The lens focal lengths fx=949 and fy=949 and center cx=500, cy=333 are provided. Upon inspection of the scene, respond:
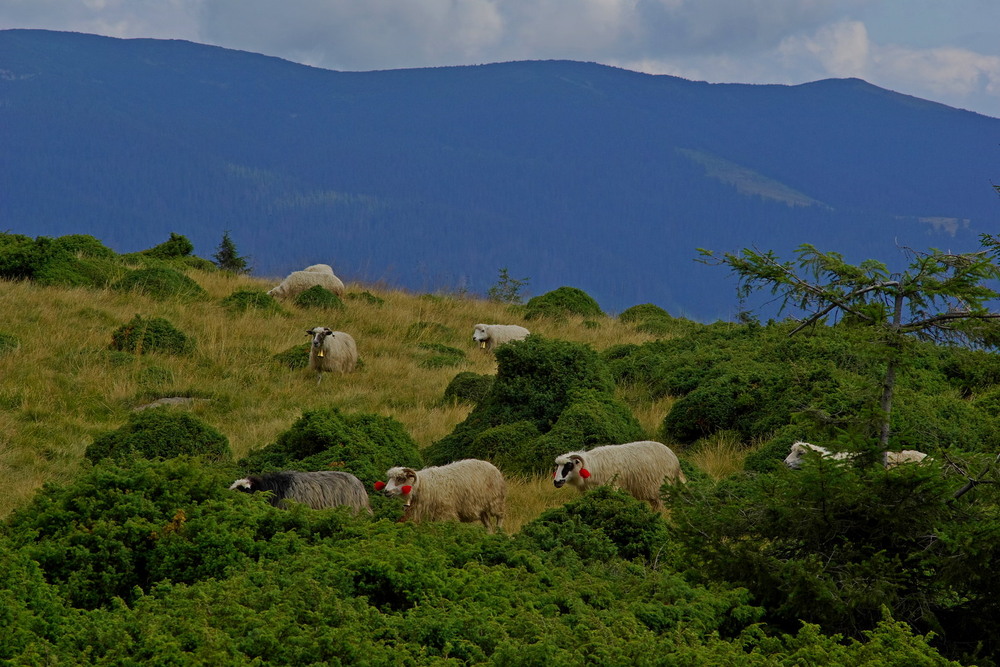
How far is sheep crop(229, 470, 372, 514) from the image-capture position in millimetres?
8234

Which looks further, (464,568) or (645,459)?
(645,459)

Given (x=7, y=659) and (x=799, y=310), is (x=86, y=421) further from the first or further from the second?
(x=799, y=310)

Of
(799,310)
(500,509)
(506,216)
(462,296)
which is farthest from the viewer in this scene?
(506,216)

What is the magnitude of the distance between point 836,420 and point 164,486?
448cm

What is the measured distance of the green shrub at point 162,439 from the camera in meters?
10.1

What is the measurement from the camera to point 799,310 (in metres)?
5.88

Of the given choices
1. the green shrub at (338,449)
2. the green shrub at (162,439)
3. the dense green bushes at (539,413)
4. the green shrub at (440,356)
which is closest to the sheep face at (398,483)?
the green shrub at (338,449)

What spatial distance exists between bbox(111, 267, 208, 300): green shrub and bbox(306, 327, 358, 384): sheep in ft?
15.0

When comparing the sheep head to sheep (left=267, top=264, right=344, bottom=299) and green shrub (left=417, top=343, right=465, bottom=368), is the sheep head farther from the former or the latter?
sheep (left=267, top=264, right=344, bottom=299)

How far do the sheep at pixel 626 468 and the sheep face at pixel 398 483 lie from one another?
5.92 ft

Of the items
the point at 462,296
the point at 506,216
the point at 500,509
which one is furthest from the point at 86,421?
the point at 506,216

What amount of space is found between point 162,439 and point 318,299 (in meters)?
12.1

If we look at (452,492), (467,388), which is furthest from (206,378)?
(452,492)

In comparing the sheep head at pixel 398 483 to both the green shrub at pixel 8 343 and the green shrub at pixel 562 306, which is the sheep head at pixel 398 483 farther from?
the green shrub at pixel 562 306
